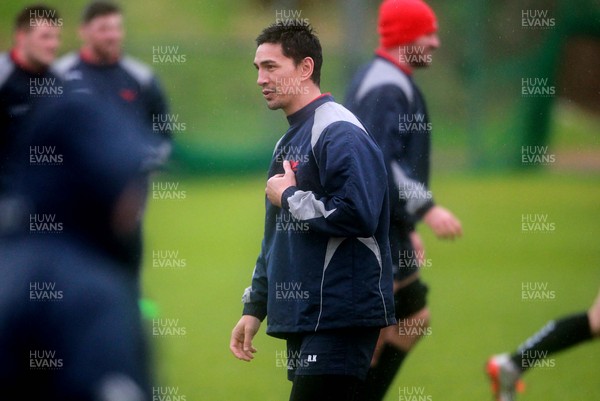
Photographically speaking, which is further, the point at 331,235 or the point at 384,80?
the point at 384,80

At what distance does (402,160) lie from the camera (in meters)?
6.11

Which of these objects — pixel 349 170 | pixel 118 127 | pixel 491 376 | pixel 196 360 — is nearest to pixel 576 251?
pixel 196 360

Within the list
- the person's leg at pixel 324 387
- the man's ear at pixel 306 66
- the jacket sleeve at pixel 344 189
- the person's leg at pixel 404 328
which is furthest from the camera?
the person's leg at pixel 404 328

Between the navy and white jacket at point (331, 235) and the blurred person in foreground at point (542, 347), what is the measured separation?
64.9 inches

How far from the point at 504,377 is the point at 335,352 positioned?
6.17 ft

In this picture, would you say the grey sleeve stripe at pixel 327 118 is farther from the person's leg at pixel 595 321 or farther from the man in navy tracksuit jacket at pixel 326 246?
the person's leg at pixel 595 321

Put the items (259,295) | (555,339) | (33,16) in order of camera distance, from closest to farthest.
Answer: (259,295) → (555,339) → (33,16)

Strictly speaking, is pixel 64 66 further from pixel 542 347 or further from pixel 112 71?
pixel 542 347

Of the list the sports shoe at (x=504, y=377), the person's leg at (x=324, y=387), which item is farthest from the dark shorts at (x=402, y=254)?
the person's leg at (x=324, y=387)

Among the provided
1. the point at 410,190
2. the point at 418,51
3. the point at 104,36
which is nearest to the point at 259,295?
the point at 410,190

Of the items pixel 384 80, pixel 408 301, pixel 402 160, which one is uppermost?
pixel 384 80

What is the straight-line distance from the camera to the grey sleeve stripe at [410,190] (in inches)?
237

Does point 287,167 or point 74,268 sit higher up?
point 74,268

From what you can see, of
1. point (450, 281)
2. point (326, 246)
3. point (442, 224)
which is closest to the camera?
point (326, 246)
